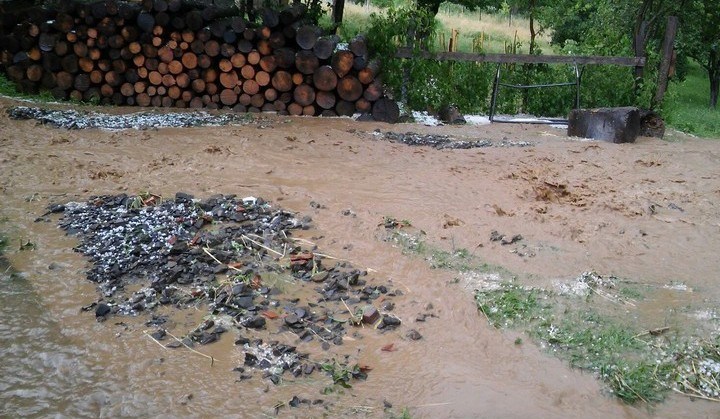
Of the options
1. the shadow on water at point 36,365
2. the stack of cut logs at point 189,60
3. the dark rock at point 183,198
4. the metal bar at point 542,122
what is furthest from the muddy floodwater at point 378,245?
the metal bar at point 542,122

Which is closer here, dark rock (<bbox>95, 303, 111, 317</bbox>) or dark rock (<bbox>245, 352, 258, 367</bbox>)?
dark rock (<bbox>245, 352, 258, 367</bbox>)

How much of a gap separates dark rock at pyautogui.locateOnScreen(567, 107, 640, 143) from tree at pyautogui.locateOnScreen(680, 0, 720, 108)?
277 inches

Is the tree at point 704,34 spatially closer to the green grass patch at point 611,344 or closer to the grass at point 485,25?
the grass at point 485,25

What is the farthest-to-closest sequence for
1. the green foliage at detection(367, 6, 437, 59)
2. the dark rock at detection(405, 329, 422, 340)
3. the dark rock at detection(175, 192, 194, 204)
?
the green foliage at detection(367, 6, 437, 59) → the dark rock at detection(175, 192, 194, 204) → the dark rock at detection(405, 329, 422, 340)

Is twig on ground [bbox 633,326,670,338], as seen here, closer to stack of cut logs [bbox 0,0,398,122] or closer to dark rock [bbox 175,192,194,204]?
dark rock [bbox 175,192,194,204]

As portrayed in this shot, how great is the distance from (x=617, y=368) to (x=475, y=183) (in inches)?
135

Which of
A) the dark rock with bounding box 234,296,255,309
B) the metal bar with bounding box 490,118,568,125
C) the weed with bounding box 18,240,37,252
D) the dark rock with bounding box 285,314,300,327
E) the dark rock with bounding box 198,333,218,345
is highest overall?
the metal bar with bounding box 490,118,568,125

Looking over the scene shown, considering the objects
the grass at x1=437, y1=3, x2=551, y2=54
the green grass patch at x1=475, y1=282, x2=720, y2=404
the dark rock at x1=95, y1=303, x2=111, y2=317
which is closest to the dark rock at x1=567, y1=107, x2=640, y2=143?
the green grass patch at x1=475, y1=282, x2=720, y2=404

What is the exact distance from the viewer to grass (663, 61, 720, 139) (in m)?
12.1

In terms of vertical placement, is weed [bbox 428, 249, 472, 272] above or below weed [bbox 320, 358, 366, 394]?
above

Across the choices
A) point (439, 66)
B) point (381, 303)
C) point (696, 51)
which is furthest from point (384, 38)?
point (696, 51)

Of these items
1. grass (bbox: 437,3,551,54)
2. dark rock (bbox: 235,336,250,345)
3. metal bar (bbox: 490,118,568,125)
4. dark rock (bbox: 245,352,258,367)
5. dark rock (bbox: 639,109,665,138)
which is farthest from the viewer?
grass (bbox: 437,3,551,54)

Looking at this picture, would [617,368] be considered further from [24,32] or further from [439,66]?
[24,32]

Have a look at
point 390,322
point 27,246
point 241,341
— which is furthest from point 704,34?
point 27,246
